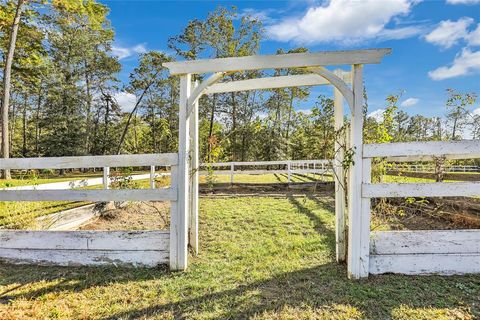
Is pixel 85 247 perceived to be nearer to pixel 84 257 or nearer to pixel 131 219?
pixel 84 257

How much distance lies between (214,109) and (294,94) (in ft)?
21.8

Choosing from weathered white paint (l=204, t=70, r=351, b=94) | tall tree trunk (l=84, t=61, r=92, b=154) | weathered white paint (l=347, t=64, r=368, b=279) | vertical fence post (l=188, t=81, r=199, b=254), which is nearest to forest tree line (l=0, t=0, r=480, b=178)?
tall tree trunk (l=84, t=61, r=92, b=154)

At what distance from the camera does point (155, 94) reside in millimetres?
25594

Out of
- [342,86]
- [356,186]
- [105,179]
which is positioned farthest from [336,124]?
[105,179]

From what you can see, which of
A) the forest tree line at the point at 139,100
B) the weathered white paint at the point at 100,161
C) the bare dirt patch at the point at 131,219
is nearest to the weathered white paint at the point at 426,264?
the weathered white paint at the point at 100,161

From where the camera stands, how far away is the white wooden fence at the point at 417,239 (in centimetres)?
292

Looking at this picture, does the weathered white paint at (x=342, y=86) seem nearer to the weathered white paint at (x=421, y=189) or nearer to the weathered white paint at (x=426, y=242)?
the weathered white paint at (x=421, y=189)

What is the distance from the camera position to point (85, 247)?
3.29 metres

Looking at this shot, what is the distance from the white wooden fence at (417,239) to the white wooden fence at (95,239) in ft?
7.01

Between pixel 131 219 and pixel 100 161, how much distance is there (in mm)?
2534

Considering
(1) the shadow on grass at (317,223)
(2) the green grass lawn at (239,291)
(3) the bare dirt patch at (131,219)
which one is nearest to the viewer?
(2) the green grass lawn at (239,291)

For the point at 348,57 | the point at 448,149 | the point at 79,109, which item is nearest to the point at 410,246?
the point at 448,149

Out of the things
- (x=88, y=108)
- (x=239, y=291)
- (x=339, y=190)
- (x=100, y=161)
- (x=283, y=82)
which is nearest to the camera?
(x=239, y=291)

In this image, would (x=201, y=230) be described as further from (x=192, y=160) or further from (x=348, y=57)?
(x=348, y=57)
